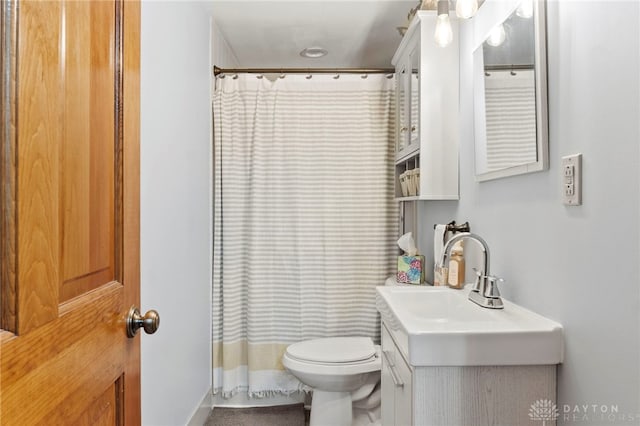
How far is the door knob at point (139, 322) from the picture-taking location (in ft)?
3.04

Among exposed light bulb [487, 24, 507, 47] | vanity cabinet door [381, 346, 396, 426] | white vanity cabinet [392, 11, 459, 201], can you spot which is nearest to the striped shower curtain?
white vanity cabinet [392, 11, 459, 201]

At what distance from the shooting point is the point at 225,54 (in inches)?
115

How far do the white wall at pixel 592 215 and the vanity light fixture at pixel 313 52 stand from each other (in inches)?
81.1

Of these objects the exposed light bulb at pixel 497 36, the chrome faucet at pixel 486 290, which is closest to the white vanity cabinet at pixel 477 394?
the chrome faucet at pixel 486 290

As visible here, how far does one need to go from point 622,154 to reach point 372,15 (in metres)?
1.97

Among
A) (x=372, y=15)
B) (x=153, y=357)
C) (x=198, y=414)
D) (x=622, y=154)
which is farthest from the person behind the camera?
(x=372, y=15)

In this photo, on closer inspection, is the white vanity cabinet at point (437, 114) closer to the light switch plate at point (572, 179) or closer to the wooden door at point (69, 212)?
the light switch plate at point (572, 179)

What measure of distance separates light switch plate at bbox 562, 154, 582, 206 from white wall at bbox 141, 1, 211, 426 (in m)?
1.36

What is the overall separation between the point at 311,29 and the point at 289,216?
3.93 feet

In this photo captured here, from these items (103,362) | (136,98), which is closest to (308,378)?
(103,362)

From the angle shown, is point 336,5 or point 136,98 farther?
point 336,5

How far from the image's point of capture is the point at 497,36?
1503mm

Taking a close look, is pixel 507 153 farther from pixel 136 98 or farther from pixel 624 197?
pixel 136 98

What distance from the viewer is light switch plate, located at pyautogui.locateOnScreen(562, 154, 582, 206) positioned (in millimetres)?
1054
